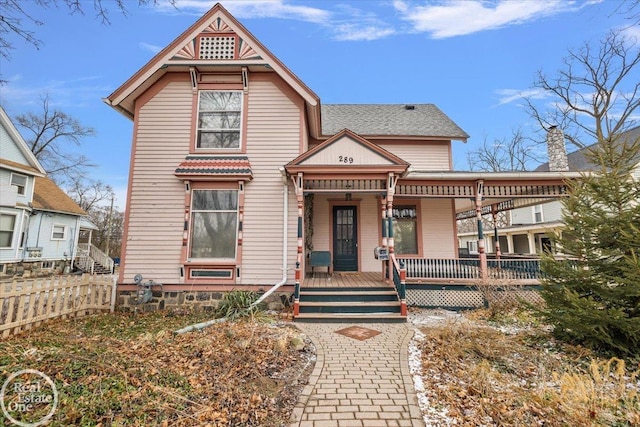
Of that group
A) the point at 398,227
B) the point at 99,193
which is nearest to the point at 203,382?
the point at 398,227

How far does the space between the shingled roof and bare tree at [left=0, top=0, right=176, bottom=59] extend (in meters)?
7.98

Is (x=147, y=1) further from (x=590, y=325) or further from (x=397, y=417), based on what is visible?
(x=590, y=325)

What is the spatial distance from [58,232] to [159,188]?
615 inches

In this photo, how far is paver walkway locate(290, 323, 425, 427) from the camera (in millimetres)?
3061

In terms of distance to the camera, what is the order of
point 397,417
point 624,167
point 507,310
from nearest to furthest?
point 397,417
point 624,167
point 507,310

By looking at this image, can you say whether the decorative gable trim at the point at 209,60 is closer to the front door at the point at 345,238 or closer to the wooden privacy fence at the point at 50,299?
the front door at the point at 345,238

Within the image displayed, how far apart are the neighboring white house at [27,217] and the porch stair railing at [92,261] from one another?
799 millimetres

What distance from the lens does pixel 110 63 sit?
Answer: 384 inches

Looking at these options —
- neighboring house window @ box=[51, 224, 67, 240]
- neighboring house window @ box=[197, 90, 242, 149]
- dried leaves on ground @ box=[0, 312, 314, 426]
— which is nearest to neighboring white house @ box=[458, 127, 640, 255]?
neighboring house window @ box=[197, 90, 242, 149]

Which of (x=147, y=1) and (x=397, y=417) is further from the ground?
(x=147, y=1)

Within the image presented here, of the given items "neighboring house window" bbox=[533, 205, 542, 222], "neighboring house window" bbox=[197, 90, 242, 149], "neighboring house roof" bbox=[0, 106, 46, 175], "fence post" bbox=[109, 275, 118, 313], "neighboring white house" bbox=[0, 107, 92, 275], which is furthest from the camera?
"neighboring house window" bbox=[533, 205, 542, 222]

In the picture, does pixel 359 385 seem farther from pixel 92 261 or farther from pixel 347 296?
pixel 92 261

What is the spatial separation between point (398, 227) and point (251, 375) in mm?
8182

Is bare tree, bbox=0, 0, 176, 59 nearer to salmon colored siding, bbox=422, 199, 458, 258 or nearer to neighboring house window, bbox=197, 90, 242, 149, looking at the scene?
neighboring house window, bbox=197, 90, 242, 149
